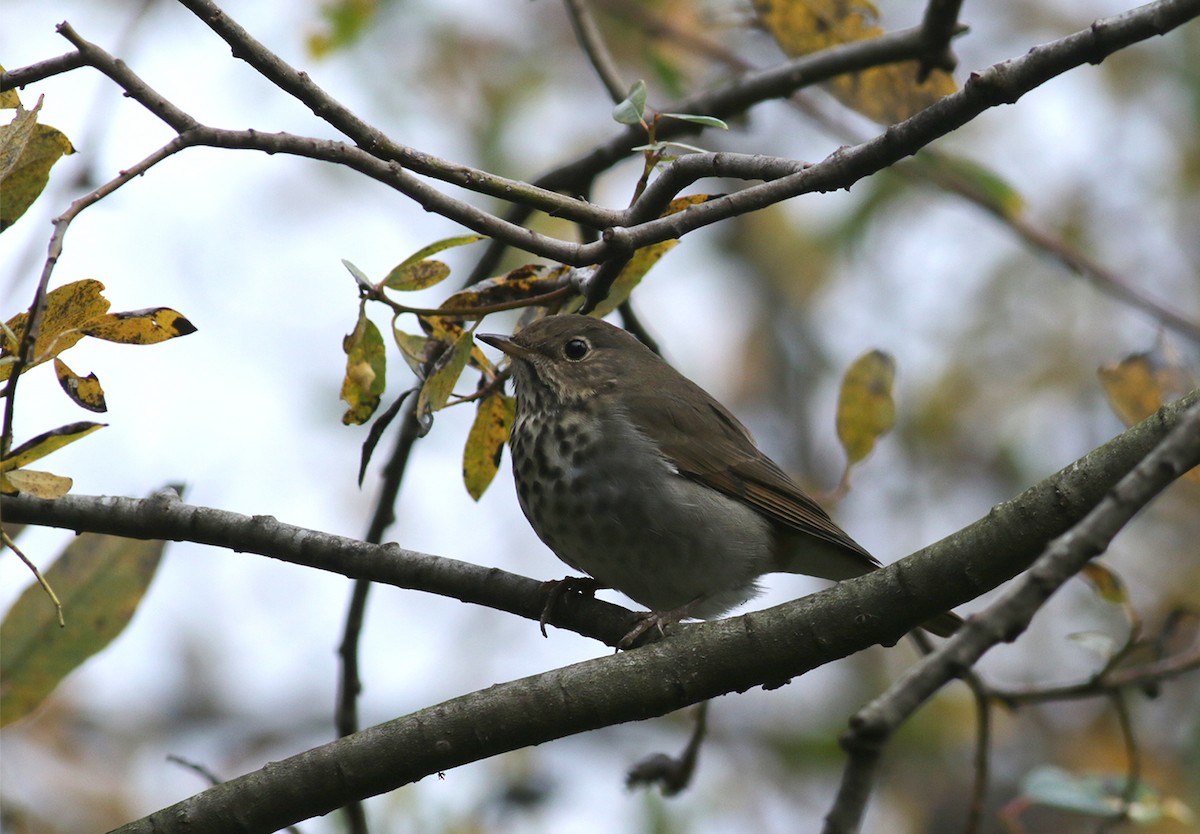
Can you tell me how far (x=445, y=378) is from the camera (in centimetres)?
312

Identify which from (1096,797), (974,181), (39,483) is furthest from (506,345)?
(1096,797)

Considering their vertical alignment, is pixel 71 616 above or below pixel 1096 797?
above

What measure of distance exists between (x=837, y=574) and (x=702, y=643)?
6.72 feet

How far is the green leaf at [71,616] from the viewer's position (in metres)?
3.49

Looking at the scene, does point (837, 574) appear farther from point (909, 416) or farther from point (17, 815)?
point (909, 416)

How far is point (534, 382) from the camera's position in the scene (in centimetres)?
449

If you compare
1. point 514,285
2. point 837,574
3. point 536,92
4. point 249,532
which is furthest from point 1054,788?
point 536,92

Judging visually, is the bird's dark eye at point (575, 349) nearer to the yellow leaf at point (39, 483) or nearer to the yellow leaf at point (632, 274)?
the yellow leaf at point (632, 274)

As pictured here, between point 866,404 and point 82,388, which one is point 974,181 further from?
point 82,388

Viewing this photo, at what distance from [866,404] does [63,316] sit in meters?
2.52

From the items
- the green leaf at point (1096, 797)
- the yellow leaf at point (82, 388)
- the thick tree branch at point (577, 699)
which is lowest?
the thick tree branch at point (577, 699)


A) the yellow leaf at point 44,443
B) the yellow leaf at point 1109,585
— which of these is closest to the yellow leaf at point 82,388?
the yellow leaf at point 44,443

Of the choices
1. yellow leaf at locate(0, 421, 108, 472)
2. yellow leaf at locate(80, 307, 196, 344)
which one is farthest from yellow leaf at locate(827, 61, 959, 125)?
yellow leaf at locate(0, 421, 108, 472)

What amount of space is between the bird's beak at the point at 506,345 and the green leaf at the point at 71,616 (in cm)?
123
